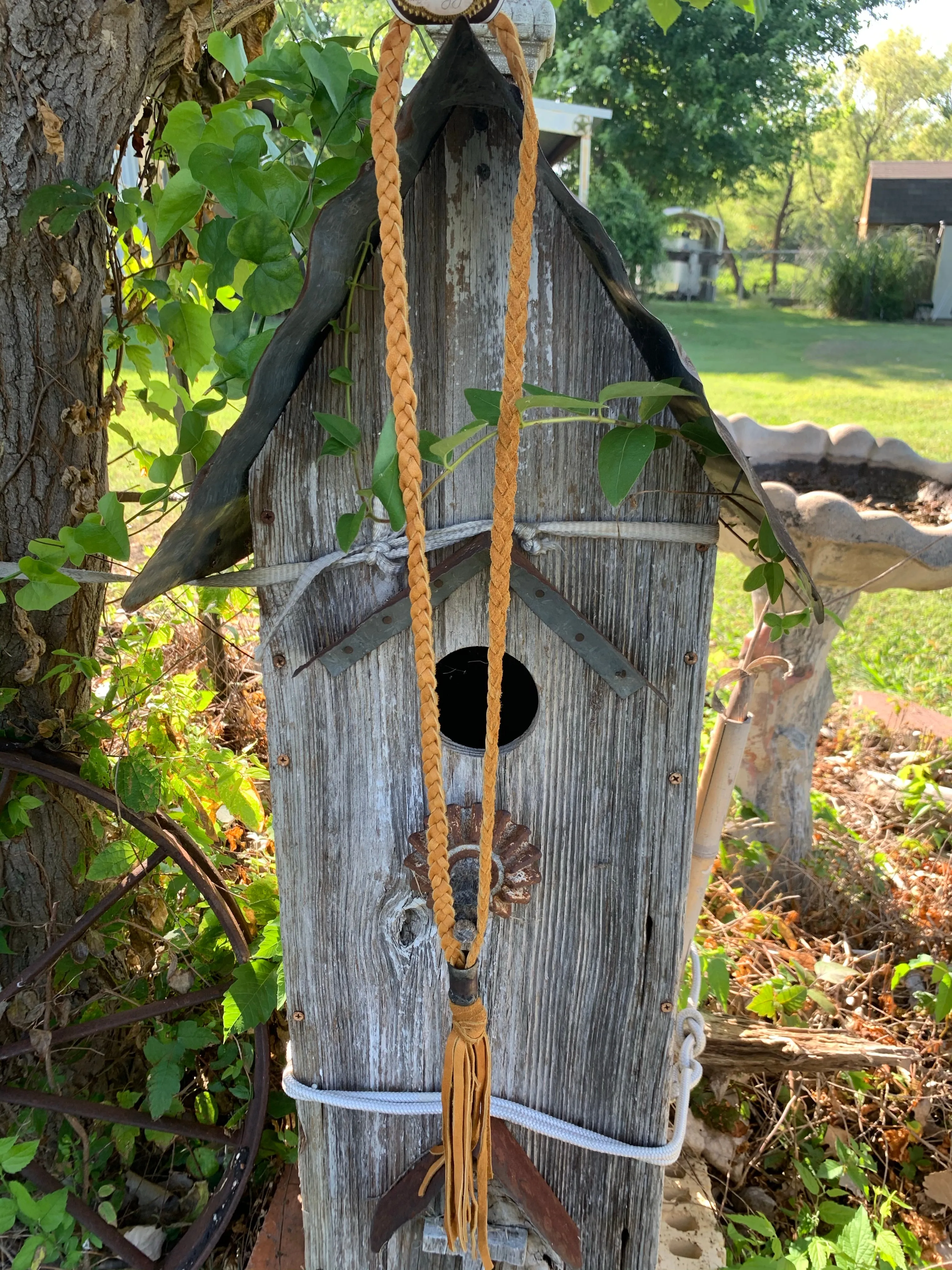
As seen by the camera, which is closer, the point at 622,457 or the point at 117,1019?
the point at 622,457

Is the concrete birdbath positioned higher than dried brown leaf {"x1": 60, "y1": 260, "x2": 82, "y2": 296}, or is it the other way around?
dried brown leaf {"x1": 60, "y1": 260, "x2": 82, "y2": 296}

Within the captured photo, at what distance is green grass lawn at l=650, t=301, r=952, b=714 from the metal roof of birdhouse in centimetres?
368

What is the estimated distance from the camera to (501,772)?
54.1 inches

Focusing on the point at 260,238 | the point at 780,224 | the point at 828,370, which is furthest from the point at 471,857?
the point at 780,224

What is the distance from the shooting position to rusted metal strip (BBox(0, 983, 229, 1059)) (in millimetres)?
1952

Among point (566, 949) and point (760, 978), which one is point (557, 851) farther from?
point (760, 978)

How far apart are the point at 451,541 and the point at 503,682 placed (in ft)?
1.77

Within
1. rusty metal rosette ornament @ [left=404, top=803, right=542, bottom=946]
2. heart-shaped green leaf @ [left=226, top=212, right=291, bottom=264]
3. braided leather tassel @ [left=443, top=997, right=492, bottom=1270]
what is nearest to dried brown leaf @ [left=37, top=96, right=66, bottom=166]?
heart-shaped green leaf @ [left=226, top=212, right=291, bottom=264]

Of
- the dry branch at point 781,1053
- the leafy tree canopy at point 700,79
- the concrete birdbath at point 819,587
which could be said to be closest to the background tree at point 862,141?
Result: the leafy tree canopy at point 700,79

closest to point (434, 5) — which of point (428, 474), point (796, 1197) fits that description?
point (428, 474)

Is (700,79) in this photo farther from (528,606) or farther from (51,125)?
(528,606)

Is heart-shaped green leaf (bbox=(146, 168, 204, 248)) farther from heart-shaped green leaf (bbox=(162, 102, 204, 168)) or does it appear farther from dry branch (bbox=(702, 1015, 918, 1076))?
dry branch (bbox=(702, 1015, 918, 1076))

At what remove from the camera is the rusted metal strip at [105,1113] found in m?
1.96

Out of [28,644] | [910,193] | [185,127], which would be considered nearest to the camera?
[185,127]
